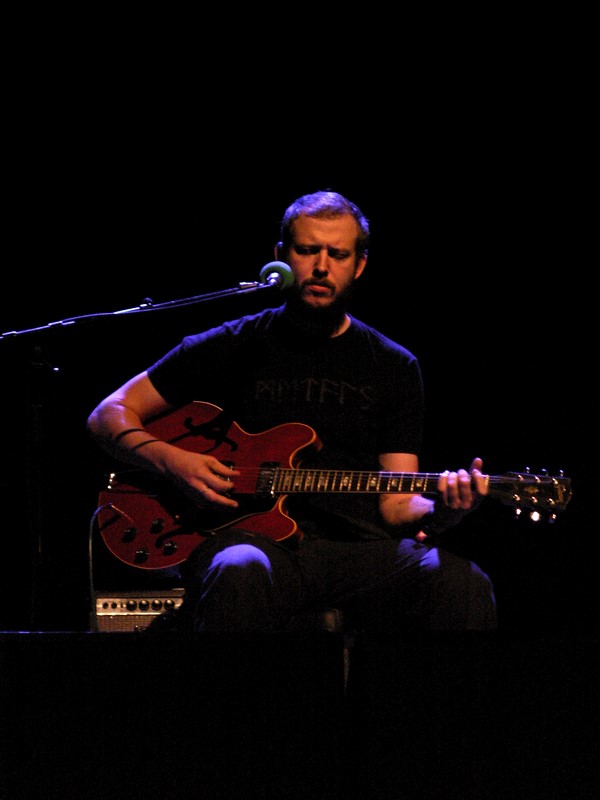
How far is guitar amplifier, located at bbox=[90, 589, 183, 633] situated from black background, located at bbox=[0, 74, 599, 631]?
1.94 feet

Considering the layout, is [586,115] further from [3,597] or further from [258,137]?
[3,597]

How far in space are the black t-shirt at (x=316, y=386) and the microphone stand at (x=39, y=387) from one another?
48 cm

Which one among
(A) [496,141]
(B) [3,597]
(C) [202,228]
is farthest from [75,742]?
(A) [496,141]

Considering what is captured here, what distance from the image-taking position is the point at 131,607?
3146mm

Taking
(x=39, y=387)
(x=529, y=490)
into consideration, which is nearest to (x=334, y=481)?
(x=529, y=490)

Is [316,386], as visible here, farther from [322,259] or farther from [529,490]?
[529,490]

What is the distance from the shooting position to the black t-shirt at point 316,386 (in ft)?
10.6

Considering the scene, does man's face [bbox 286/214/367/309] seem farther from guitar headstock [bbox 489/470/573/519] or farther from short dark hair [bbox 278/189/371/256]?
guitar headstock [bbox 489/470/573/519]

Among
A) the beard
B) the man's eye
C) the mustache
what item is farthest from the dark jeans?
the man's eye

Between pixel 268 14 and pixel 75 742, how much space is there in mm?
3225

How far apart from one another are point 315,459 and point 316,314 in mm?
541

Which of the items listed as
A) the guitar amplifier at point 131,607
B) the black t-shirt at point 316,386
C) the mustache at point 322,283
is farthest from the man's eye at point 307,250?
the guitar amplifier at point 131,607

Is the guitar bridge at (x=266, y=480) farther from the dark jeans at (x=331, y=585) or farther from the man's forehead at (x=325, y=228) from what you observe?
the man's forehead at (x=325, y=228)

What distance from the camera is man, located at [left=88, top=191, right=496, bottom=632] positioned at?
2820 millimetres
